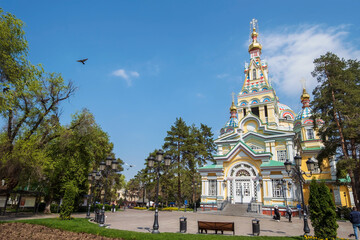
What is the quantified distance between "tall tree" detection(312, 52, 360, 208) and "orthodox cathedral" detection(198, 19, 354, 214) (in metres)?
2.64

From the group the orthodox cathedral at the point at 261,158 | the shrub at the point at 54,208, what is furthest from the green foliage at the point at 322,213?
the shrub at the point at 54,208

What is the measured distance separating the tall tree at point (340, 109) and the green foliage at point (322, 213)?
11.1m

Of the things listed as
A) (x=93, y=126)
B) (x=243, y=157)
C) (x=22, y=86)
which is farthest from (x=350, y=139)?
(x=22, y=86)

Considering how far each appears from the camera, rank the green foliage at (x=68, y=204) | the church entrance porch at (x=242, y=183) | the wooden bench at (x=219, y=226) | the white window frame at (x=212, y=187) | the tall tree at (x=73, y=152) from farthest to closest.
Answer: the white window frame at (x=212, y=187)
the church entrance porch at (x=242, y=183)
the tall tree at (x=73, y=152)
the green foliage at (x=68, y=204)
the wooden bench at (x=219, y=226)

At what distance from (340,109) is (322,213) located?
14.2 m

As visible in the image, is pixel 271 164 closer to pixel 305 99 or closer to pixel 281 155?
pixel 281 155

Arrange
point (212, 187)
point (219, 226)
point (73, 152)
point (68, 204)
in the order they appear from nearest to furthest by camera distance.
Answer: point (219, 226) < point (68, 204) < point (73, 152) < point (212, 187)

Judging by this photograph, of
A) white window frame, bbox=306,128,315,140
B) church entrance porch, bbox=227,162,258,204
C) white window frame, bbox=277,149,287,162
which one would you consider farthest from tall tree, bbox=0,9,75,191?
Result: white window frame, bbox=306,128,315,140

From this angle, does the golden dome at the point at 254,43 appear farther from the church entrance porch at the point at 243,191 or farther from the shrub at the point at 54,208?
the shrub at the point at 54,208

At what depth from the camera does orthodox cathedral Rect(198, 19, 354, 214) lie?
86.1ft

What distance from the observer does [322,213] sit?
Answer: 10.5 metres

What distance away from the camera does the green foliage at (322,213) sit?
10.3 m

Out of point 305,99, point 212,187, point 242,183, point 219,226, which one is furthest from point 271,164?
point 305,99

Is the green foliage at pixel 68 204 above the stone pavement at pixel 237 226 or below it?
above
